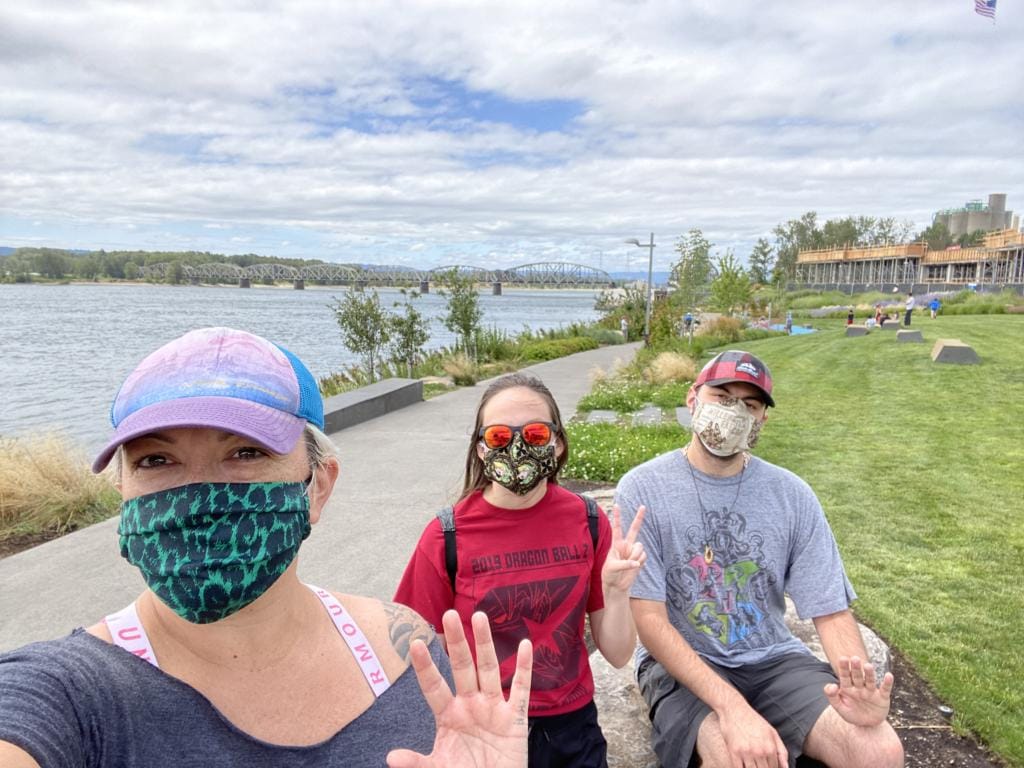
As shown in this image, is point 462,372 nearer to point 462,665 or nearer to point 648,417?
point 648,417

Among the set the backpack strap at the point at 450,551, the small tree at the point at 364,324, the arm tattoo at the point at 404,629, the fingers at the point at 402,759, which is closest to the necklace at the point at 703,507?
the backpack strap at the point at 450,551

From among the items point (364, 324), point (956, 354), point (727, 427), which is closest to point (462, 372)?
point (364, 324)

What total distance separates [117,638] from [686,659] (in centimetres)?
207

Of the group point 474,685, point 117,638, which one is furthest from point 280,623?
point 474,685

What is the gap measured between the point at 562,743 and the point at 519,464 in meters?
0.94

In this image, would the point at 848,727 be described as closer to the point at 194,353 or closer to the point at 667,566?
the point at 667,566

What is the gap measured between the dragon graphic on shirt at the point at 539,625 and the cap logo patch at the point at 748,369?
135cm

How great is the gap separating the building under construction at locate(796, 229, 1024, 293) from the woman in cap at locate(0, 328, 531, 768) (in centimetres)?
6026

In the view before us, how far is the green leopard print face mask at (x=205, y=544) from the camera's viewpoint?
1.28 metres

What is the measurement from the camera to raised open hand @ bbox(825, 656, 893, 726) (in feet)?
7.89

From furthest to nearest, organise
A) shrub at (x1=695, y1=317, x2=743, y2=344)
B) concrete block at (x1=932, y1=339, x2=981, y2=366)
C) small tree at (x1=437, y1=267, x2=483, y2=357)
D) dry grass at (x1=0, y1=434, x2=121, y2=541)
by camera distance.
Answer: shrub at (x1=695, y1=317, x2=743, y2=344)
small tree at (x1=437, y1=267, x2=483, y2=357)
concrete block at (x1=932, y1=339, x2=981, y2=366)
dry grass at (x1=0, y1=434, x2=121, y2=541)

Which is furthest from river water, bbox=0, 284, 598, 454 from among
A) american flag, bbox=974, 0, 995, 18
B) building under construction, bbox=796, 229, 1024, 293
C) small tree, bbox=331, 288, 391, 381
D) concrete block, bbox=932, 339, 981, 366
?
building under construction, bbox=796, 229, 1024, 293

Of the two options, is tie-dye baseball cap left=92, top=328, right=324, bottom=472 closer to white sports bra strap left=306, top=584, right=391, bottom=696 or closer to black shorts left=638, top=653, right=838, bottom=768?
white sports bra strap left=306, top=584, right=391, bottom=696

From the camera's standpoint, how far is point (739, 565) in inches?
117
